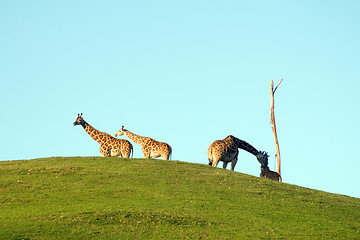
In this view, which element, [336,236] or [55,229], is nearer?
[55,229]

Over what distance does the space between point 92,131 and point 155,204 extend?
46.6ft

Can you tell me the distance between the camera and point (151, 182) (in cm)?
3934

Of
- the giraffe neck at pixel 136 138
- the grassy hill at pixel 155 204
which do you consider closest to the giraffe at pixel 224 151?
the grassy hill at pixel 155 204

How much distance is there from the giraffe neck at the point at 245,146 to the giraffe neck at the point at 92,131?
9.76 m

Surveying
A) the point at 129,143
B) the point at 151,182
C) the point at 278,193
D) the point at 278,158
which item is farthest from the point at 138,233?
the point at 278,158

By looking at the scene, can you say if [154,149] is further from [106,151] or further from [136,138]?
[106,151]

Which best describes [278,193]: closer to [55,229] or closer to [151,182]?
[151,182]

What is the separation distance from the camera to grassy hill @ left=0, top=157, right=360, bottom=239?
3216 centimetres

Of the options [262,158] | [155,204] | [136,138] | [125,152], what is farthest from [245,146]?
[155,204]

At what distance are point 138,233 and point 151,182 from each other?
7.90 meters

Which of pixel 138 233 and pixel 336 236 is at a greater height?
pixel 336 236

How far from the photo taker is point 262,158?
50906mm

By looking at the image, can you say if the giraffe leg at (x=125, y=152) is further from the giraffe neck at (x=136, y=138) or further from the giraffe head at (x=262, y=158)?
the giraffe head at (x=262, y=158)

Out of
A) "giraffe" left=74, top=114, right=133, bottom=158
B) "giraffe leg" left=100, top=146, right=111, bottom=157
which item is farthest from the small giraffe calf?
"giraffe leg" left=100, top=146, right=111, bottom=157
